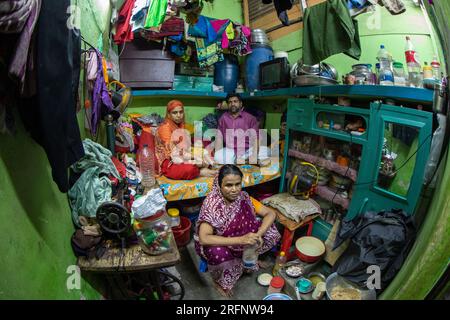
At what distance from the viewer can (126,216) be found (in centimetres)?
140

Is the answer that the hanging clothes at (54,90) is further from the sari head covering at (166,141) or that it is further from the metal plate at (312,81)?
the metal plate at (312,81)

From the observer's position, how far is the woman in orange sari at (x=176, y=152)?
285 cm

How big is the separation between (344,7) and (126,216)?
2283 mm

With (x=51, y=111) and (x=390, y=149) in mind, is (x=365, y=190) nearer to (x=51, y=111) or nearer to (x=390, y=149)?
(x=390, y=149)

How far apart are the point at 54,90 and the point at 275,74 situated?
287cm

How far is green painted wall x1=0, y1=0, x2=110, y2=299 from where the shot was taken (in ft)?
2.83

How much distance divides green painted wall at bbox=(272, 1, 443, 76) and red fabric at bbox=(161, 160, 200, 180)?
216 cm

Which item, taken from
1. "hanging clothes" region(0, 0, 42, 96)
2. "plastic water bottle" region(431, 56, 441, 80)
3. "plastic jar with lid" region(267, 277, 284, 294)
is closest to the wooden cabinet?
"plastic water bottle" region(431, 56, 441, 80)

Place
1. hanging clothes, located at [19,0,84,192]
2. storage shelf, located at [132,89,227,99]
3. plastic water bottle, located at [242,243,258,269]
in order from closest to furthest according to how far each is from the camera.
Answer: hanging clothes, located at [19,0,84,192]
plastic water bottle, located at [242,243,258,269]
storage shelf, located at [132,89,227,99]

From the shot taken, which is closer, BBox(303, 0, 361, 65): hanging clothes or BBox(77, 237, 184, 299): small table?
BBox(77, 237, 184, 299): small table

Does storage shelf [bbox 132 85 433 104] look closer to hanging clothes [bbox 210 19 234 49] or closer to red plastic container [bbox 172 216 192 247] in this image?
hanging clothes [bbox 210 19 234 49]

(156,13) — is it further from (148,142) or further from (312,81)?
(312,81)

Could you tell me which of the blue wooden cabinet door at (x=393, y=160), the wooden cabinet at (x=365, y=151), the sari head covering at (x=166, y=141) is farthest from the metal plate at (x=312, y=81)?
the sari head covering at (x=166, y=141)
